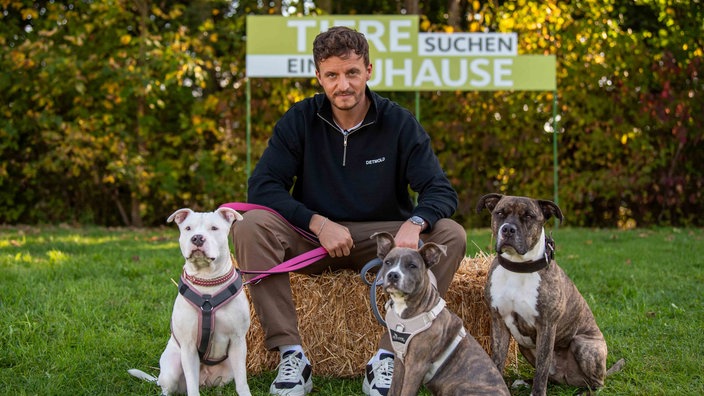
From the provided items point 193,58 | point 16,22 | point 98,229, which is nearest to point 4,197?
point 98,229

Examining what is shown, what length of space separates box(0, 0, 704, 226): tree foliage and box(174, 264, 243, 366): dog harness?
821 centimetres

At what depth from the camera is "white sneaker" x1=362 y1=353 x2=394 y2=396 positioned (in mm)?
3808

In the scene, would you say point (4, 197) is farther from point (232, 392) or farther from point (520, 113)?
point (232, 392)

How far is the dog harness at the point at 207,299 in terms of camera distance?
358 centimetres

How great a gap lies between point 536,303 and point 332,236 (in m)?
1.12

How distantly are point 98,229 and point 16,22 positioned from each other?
12.9 feet

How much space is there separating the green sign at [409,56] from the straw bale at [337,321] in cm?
625

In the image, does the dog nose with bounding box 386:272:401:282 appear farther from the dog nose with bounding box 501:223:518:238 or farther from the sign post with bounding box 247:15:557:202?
the sign post with bounding box 247:15:557:202

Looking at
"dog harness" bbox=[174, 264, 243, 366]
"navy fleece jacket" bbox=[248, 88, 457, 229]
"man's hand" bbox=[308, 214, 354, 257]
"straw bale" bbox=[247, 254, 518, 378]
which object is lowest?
"straw bale" bbox=[247, 254, 518, 378]

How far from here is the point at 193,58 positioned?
11906 millimetres

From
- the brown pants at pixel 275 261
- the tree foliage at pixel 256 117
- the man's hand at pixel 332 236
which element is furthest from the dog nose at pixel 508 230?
the tree foliage at pixel 256 117

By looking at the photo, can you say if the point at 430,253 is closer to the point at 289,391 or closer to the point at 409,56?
the point at 289,391

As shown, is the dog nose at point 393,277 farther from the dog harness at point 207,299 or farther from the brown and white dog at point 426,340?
the dog harness at point 207,299

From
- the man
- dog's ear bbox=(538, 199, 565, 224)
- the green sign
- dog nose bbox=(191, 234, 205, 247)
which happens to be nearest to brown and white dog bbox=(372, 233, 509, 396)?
the man
